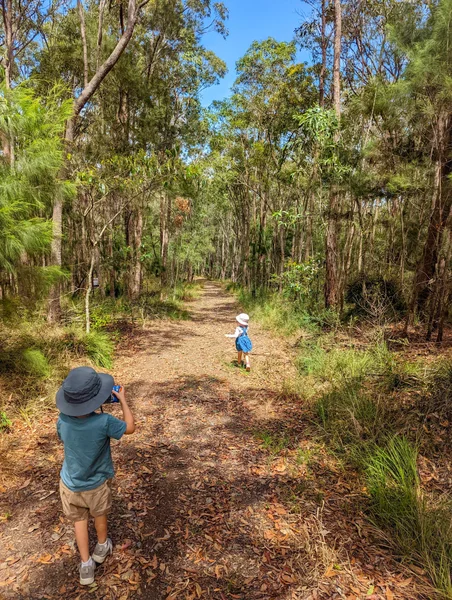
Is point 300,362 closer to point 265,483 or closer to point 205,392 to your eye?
point 205,392

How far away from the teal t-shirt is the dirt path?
2.58 ft

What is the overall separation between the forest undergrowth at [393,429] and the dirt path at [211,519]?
19 cm

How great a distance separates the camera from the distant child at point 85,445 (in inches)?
84.0

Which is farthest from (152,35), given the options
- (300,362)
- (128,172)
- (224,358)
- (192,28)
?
(300,362)

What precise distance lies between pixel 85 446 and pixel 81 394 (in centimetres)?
39

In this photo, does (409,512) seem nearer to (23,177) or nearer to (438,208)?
(23,177)

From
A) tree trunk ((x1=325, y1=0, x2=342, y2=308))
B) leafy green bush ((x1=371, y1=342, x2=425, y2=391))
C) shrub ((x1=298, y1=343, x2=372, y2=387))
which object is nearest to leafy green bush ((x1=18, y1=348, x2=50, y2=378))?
shrub ((x1=298, y1=343, x2=372, y2=387))

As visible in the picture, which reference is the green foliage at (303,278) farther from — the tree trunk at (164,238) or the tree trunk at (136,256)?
the tree trunk at (164,238)

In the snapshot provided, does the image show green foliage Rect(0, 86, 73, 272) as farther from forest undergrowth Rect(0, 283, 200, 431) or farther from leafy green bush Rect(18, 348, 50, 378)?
leafy green bush Rect(18, 348, 50, 378)

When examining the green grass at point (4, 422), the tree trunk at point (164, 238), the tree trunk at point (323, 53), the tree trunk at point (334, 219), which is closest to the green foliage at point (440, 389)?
the tree trunk at point (334, 219)

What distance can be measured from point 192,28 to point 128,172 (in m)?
8.84

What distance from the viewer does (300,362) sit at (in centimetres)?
682

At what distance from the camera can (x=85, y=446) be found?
2.21m

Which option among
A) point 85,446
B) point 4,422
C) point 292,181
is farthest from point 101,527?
point 292,181
